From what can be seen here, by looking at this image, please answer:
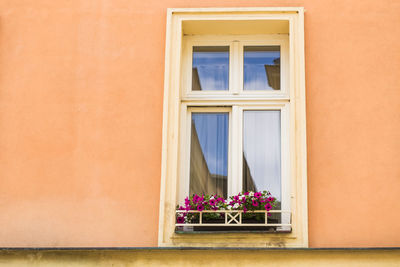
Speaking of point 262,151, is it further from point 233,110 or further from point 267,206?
point 267,206

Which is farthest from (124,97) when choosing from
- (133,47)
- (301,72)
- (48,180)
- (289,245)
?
(289,245)

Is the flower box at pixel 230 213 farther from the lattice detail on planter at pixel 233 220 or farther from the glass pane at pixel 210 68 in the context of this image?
the glass pane at pixel 210 68

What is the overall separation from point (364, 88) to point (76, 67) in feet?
9.39

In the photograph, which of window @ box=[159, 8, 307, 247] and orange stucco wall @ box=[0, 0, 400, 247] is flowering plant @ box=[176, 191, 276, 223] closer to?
window @ box=[159, 8, 307, 247]

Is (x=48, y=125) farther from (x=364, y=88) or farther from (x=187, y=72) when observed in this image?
(x=364, y=88)

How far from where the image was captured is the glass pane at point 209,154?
20.7 feet

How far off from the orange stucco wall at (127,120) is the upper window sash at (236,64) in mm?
348

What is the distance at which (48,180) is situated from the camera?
20.3 feet

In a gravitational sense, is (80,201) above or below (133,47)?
below

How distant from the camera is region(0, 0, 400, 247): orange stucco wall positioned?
596 centimetres

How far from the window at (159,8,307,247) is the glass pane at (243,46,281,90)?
10 millimetres

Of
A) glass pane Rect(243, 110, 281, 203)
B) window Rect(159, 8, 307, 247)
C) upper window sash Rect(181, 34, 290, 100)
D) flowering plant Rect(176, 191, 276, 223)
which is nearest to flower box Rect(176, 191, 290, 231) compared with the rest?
flowering plant Rect(176, 191, 276, 223)

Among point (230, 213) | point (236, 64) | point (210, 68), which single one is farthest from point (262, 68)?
point (230, 213)

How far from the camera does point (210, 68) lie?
669 cm
